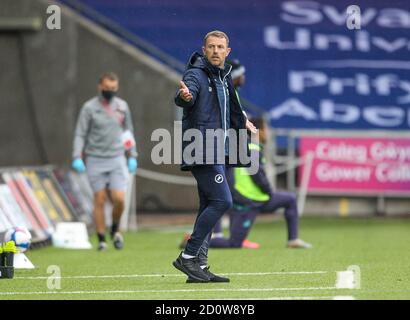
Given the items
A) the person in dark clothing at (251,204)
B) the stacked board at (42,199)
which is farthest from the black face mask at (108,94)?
the person in dark clothing at (251,204)

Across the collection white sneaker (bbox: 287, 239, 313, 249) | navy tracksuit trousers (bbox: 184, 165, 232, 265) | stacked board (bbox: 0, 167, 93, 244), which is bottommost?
white sneaker (bbox: 287, 239, 313, 249)

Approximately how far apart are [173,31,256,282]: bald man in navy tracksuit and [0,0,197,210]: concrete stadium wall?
11500 millimetres

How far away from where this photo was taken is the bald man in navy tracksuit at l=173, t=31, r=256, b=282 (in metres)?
10.2

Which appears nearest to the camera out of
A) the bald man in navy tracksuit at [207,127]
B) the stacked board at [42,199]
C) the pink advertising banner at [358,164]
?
the bald man in navy tracksuit at [207,127]

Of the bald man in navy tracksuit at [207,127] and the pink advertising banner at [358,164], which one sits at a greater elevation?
the bald man in navy tracksuit at [207,127]

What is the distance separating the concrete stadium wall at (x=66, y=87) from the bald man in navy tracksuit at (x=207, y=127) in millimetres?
11500

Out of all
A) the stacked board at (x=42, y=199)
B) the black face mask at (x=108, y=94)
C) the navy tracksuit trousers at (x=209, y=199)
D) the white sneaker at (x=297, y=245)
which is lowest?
the white sneaker at (x=297, y=245)

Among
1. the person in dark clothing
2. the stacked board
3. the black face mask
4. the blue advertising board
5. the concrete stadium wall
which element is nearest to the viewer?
the person in dark clothing

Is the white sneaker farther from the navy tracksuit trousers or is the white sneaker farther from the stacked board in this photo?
the navy tracksuit trousers

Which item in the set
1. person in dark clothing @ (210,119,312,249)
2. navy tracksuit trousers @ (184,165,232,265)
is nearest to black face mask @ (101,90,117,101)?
person in dark clothing @ (210,119,312,249)

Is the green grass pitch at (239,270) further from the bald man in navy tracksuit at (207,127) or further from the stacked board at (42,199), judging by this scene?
the stacked board at (42,199)

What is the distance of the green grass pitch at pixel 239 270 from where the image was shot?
9.54 metres
